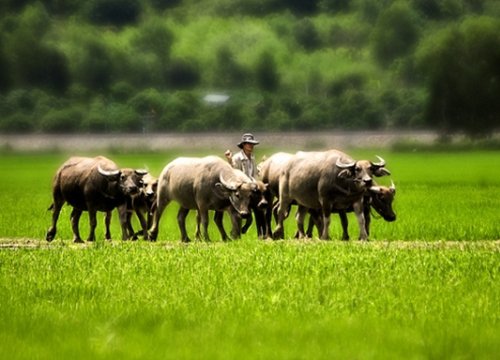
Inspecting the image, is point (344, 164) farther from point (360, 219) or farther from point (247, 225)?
point (247, 225)

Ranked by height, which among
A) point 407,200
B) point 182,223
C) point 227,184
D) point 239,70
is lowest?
point 407,200

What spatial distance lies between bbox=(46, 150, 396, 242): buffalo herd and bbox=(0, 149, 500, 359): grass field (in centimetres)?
51

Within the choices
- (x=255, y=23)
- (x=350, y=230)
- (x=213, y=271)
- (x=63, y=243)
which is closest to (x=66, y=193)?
(x=63, y=243)

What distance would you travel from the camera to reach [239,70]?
4862 cm

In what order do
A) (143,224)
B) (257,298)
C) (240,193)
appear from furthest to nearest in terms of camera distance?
(143,224) < (240,193) < (257,298)

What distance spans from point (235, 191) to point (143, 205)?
250cm

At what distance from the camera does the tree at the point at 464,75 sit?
49.3 meters

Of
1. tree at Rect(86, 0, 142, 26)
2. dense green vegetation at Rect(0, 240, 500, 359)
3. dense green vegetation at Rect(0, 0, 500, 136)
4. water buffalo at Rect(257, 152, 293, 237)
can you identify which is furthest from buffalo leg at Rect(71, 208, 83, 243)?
tree at Rect(86, 0, 142, 26)

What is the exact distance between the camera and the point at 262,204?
1759 centimetres

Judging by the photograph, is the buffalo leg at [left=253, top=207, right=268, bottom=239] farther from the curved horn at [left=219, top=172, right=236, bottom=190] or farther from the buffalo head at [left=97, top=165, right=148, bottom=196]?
the buffalo head at [left=97, top=165, right=148, bottom=196]

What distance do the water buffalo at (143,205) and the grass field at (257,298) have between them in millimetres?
546

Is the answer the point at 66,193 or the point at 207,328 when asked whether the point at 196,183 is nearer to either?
the point at 66,193

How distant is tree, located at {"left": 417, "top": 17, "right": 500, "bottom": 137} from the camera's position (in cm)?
4931

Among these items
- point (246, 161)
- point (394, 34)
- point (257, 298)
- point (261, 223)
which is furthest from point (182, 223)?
point (394, 34)
